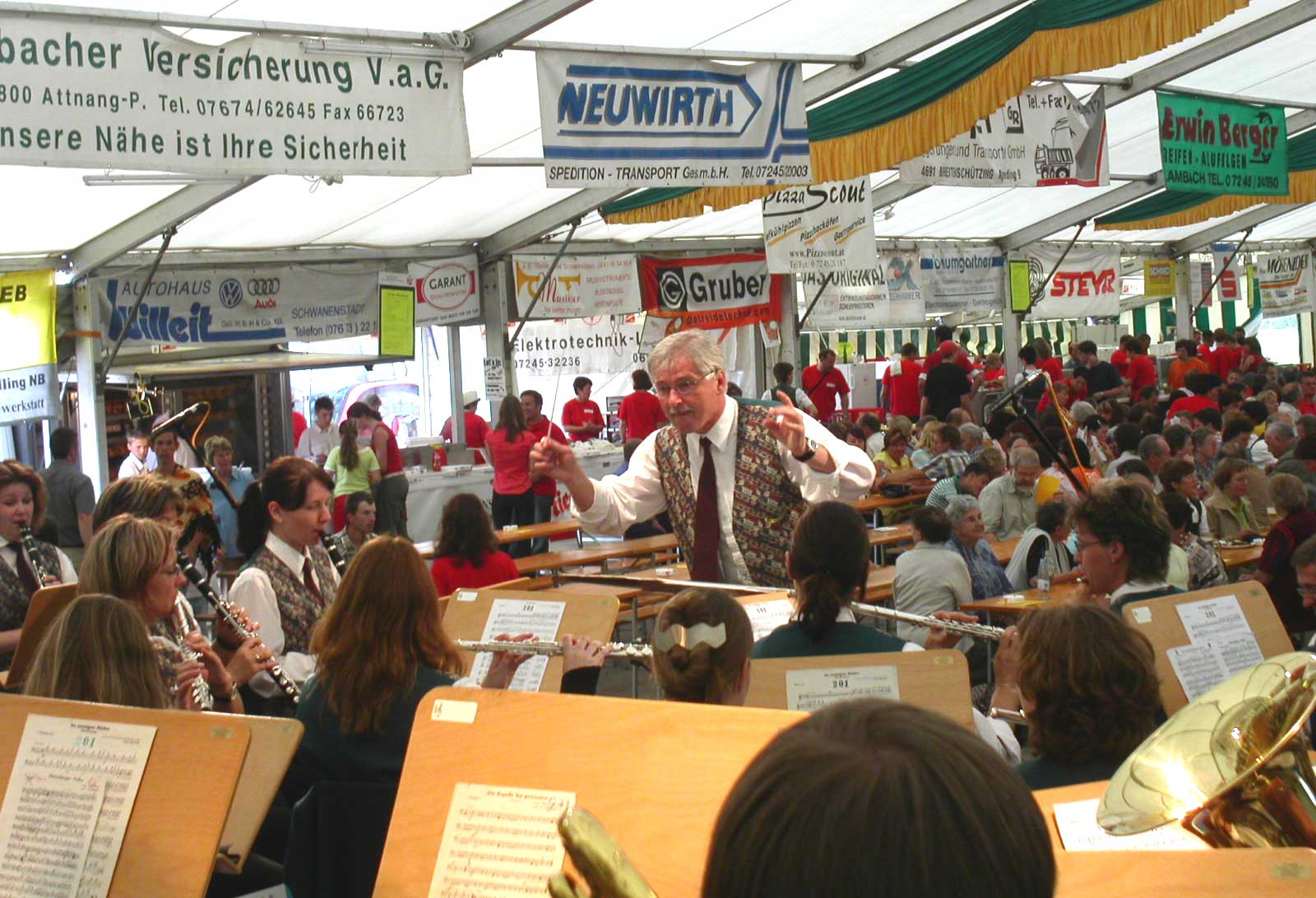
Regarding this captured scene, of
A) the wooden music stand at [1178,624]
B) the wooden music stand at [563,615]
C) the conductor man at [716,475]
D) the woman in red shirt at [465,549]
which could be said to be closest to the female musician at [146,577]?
the wooden music stand at [563,615]

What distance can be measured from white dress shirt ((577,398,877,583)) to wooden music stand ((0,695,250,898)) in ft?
5.80

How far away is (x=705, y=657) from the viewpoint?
273 centimetres

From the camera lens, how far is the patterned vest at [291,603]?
4.36 metres

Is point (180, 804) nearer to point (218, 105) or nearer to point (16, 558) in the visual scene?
point (16, 558)

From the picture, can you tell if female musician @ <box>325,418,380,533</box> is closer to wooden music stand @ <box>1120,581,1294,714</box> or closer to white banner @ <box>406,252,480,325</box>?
white banner @ <box>406,252,480,325</box>

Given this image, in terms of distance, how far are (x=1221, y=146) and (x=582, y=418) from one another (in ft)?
21.6

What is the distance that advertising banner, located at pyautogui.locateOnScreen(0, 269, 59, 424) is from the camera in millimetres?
10703

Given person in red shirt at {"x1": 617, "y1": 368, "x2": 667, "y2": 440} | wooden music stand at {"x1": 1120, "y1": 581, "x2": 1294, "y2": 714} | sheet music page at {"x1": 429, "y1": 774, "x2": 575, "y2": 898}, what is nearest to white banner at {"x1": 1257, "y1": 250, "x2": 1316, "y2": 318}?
person in red shirt at {"x1": 617, "y1": 368, "x2": 667, "y2": 440}

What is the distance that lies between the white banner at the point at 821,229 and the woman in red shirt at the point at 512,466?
2397mm

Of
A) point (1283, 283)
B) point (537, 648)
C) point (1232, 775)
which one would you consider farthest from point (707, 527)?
point (1283, 283)

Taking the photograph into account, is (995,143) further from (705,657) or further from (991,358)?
(991,358)

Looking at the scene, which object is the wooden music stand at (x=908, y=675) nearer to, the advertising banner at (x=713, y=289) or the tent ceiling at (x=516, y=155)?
the tent ceiling at (x=516, y=155)

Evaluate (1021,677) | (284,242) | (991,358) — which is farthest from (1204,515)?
(991,358)

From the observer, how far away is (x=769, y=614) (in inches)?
147
